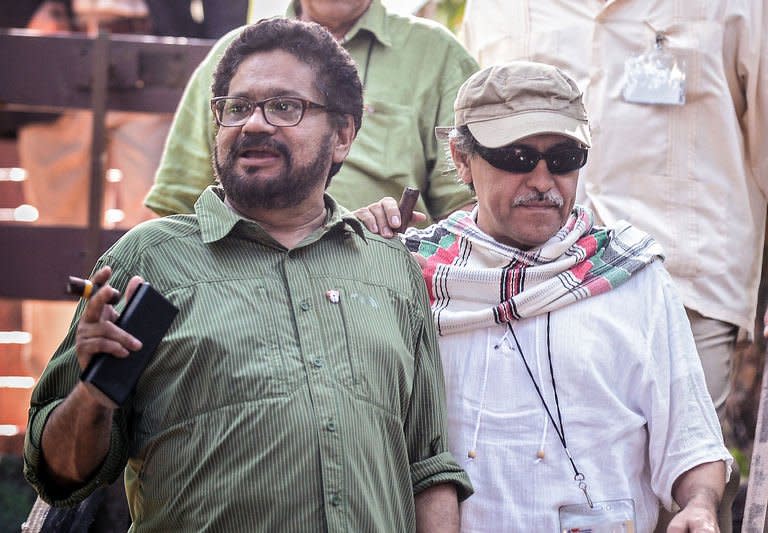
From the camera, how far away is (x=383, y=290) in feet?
10.1

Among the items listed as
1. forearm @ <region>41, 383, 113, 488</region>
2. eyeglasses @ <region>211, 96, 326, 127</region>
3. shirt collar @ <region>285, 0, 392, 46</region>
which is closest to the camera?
forearm @ <region>41, 383, 113, 488</region>

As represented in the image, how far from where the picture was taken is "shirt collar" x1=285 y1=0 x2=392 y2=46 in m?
4.16

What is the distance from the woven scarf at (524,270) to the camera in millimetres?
3328

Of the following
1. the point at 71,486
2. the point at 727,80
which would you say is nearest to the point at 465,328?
the point at 71,486

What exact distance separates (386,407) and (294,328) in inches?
→ 10.6

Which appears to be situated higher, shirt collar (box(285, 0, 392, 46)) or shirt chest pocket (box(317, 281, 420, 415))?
shirt collar (box(285, 0, 392, 46))

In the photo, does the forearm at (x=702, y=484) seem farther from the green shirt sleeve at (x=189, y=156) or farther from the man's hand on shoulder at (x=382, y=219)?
the green shirt sleeve at (x=189, y=156)

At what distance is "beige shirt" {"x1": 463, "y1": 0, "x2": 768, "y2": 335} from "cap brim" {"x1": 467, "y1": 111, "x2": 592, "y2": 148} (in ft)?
2.90

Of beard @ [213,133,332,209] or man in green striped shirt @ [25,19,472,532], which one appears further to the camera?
beard @ [213,133,332,209]

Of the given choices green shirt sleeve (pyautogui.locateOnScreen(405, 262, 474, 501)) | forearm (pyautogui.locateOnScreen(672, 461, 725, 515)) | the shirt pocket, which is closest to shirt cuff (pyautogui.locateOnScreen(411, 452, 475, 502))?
green shirt sleeve (pyautogui.locateOnScreen(405, 262, 474, 501))

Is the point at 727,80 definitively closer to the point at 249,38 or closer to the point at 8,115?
the point at 249,38

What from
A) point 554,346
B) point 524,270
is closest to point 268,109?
point 524,270

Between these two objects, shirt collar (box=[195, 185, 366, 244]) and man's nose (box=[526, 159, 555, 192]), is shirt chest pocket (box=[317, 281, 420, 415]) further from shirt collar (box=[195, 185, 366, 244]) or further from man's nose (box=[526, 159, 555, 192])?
man's nose (box=[526, 159, 555, 192])

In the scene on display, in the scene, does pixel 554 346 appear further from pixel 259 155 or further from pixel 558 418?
pixel 259 155
